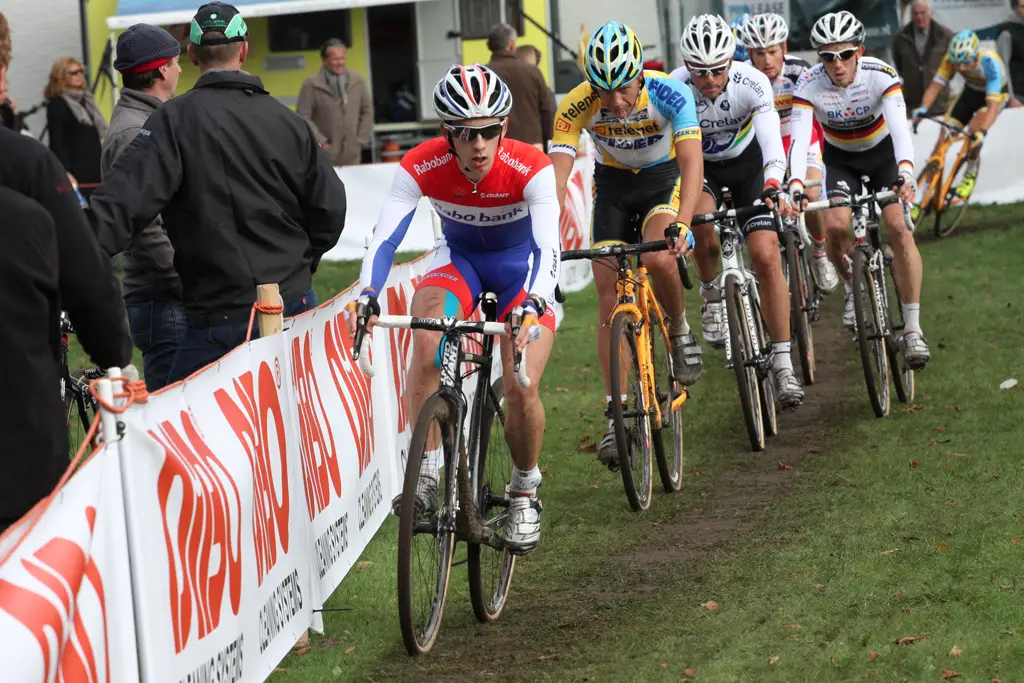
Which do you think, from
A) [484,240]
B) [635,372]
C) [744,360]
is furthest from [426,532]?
[744,360]

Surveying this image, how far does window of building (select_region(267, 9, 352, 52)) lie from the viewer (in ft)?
76.7

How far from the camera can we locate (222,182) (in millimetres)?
6176

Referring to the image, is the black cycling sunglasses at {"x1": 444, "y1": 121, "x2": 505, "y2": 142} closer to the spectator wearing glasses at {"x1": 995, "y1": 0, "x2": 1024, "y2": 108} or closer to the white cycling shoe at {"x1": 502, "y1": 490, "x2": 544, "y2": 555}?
the white cycling shoe at {"x1": 502, "y1": 490, "x2": 544, "y2": 555}

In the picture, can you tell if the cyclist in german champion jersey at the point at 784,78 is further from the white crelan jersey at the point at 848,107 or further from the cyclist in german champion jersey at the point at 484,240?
the cyclist in german champion jersey at the point at 484,240

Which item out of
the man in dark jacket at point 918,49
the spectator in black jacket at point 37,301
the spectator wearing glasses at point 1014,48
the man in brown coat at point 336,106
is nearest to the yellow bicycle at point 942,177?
the spectator wearing glasses at point 1014,48

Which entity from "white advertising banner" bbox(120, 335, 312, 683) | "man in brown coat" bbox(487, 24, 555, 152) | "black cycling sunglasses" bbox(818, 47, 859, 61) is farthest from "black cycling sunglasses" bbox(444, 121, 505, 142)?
"man in brown coat" bbox(487, 24, 555, 152)

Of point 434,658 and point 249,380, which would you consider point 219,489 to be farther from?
point 434,658

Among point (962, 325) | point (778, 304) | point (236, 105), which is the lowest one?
point (962, 325)

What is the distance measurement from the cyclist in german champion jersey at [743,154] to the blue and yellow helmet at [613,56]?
136 centimetres

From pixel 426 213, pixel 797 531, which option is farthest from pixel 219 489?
pixel 426 213

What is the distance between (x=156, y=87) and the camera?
21.6ft

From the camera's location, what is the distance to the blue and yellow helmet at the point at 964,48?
16.6m

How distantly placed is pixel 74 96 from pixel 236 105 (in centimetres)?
1053

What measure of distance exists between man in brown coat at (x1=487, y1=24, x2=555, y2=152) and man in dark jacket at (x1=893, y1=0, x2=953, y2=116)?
6.32m
